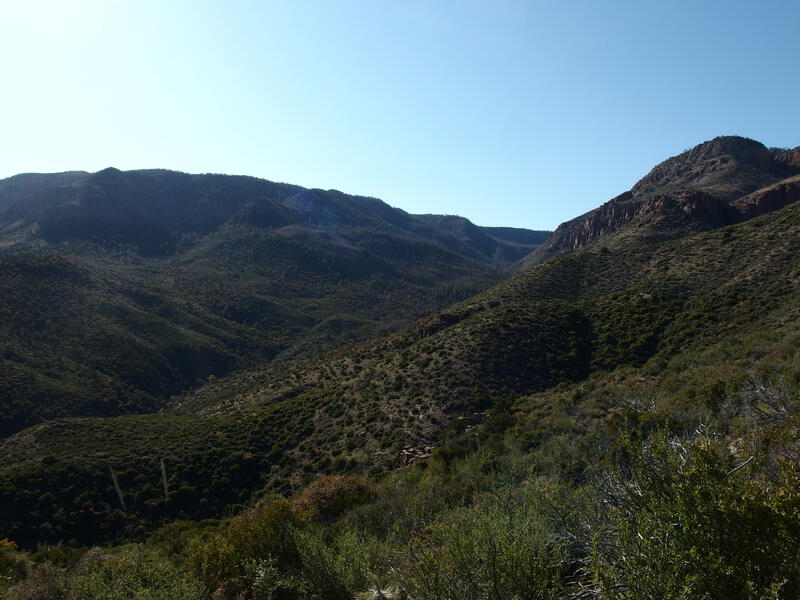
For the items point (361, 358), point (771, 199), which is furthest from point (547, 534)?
point (771, 199)

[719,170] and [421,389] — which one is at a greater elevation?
[719,170]

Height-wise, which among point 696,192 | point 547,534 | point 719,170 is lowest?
point 547,534

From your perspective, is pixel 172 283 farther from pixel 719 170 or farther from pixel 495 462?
pixel 719 170

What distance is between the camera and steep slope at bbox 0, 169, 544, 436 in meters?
51.4

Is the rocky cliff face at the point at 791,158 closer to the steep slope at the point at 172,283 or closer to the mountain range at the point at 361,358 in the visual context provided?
the mountain range at the point at 361,358

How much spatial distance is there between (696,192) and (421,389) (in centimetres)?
5201

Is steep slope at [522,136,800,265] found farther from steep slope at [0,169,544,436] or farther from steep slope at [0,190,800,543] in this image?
steep slope at [0,169,544,436]

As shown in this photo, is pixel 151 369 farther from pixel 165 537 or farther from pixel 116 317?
pixel 165 537

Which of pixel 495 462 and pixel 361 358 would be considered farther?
pixel 361 358

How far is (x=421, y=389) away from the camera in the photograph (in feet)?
94.5

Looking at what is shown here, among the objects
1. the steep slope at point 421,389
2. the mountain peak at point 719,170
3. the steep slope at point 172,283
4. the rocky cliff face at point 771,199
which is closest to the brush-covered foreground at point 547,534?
the steep slope at point 421,389

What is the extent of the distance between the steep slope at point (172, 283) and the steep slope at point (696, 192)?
36340 mm

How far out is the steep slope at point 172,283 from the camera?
51406 millimetres

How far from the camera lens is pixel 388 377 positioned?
105 feet
